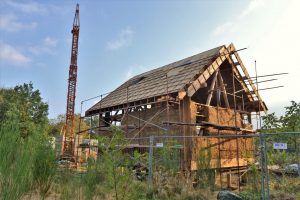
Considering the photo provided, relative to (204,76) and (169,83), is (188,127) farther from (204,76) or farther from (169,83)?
(204,76)

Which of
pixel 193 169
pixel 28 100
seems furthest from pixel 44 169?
pixel 28 100

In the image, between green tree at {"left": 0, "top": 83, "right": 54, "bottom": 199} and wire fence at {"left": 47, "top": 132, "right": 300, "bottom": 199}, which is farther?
wire fence at {"left": 47, "top": 132, "right": 300, "bottom": 199}

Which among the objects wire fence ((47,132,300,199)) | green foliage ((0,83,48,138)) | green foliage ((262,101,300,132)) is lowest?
wire fence ((47,132,300,199))

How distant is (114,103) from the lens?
56.7 feet

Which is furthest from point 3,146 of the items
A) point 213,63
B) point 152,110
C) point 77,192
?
point 213,63

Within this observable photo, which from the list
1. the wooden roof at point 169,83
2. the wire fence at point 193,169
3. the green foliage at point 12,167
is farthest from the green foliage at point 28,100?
the green foliage at point 12,167

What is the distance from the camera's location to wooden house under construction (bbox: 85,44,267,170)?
1325 cm

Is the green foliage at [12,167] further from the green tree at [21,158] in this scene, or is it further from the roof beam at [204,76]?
the roof beam at [204,76]

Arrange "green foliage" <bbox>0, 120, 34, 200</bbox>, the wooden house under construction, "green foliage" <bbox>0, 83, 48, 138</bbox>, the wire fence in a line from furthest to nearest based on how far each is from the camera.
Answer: "green foliage" <bbox>0, 83, 48, 138</bbox> < the wooden house under construction < the wire fence < "green foliage" <bbox>0, 120, 34, 200</bbox>

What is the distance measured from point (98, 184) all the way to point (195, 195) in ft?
10.7

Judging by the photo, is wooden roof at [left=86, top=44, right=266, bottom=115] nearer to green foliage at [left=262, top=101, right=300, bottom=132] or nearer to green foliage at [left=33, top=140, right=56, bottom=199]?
green foliage at [left=262, top=101, right=300, bottom=132]

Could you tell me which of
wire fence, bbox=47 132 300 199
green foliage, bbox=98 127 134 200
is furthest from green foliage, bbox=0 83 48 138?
green foliage, bbox=98 127 134 200

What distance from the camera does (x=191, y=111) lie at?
13648 mm

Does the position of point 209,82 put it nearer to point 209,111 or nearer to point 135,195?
point 209,111
